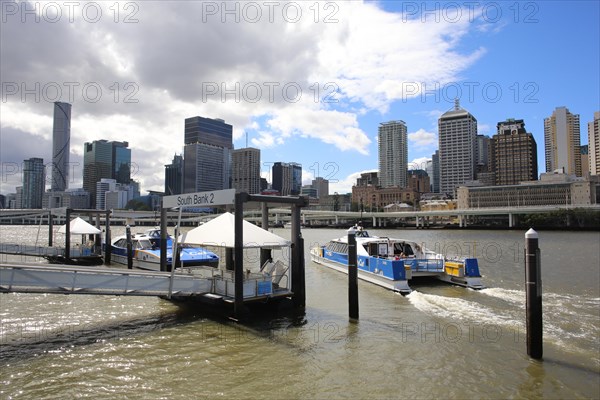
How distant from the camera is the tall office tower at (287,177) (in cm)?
12524

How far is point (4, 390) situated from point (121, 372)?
7.58ft

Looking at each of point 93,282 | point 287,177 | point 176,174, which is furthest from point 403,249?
point 287,177

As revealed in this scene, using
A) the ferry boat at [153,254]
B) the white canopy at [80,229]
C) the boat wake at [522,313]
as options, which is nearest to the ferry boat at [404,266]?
the boat wake at [522,313]

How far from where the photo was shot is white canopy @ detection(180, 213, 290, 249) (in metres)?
14.3

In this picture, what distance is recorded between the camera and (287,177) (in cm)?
12662

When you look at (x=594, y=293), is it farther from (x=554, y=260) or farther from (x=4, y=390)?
(x=4, y=390)

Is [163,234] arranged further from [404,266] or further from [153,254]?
[404,266]

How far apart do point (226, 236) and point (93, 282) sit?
4381mm

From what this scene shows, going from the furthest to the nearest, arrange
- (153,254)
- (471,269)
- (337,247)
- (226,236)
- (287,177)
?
(287,177) → (337,247) → (153,254) → (471,269) → (226,236)

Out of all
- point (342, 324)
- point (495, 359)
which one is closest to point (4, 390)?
point (342, 324)

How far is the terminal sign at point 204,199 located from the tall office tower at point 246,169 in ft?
340

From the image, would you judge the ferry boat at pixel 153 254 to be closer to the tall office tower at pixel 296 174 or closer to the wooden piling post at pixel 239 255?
the wooden piling post at pixel 239 255

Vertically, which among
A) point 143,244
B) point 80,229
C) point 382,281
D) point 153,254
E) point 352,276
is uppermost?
point 80,229

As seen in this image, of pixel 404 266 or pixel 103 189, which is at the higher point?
pixel 103 189
